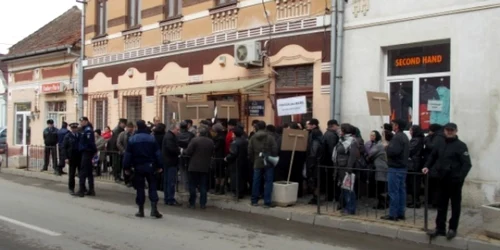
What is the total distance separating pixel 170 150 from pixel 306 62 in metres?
4.46

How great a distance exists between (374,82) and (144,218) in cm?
607

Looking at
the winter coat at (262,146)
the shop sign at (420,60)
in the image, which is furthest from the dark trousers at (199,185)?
the shop sign at (420,60)

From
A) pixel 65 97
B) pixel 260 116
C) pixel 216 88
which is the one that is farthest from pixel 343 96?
pixel 65 97

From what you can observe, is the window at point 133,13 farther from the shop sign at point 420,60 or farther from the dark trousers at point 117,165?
the shop sign at point 420,60

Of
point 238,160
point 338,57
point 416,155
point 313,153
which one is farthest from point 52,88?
point 416,155

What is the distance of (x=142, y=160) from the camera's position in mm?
9922

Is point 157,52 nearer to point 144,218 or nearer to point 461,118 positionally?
point 144,218

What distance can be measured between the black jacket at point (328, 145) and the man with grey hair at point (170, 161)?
3.12 meters

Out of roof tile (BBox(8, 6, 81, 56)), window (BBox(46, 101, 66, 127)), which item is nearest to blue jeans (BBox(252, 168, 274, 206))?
roof tile (BBox(8, 6, 81, 56))

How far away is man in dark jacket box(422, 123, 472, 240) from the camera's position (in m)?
8.15

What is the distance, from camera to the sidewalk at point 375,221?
323 inches

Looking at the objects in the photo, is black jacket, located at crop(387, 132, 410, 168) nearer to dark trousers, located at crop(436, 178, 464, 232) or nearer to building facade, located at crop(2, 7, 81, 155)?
dark trousers, located at crop(436, 178, 464, 232)

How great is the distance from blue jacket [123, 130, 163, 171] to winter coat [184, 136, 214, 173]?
1227 mm

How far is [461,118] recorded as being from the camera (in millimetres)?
10977
